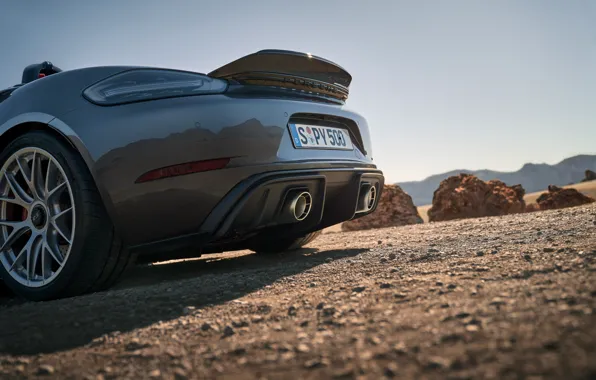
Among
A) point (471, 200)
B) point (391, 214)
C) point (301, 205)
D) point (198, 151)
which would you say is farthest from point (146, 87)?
point (471, 200)

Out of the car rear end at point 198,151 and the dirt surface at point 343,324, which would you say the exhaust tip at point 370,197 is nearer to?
the car rear end at point 198,151

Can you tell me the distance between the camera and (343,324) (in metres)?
1.44

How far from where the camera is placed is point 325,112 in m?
3.07

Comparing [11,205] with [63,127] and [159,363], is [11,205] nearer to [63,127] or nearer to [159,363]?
[63,127]

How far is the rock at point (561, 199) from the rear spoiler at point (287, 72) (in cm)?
723

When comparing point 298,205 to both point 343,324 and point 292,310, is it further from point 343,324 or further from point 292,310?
point 343,324

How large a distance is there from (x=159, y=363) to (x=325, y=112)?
2.13m

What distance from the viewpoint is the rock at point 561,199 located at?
858 centimetres

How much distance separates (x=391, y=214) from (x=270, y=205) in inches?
234

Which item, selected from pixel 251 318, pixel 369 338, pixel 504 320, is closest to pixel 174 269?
pixel 251 318

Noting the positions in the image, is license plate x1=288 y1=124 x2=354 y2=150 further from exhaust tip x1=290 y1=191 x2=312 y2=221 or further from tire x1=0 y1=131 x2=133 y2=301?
tire x1=0 y1=131 x2=133 y2=301

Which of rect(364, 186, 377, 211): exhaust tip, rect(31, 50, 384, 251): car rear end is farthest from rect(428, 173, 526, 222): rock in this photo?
rect(31, 50, 384, 251): car rear end

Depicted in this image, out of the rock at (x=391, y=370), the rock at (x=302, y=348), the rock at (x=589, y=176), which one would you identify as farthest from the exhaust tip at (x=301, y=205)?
the rock at (x=589, y=176)

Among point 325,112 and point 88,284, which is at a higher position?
point 325,112
